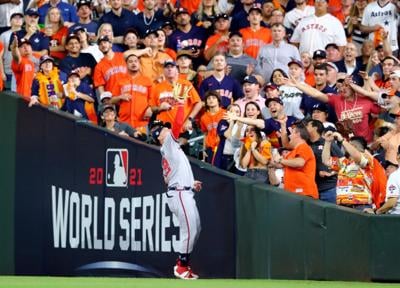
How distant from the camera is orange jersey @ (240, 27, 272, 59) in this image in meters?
20.5

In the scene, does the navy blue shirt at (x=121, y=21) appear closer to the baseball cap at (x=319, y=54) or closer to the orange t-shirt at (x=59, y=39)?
the orange t-shirt at (x=59, y=39)

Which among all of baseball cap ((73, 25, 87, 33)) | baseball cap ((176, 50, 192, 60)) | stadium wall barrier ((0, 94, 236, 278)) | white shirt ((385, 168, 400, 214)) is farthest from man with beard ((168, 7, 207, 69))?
white shirt ((385, 168, 400, 214))

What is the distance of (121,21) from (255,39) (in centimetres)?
229

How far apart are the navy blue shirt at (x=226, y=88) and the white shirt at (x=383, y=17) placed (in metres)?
2.42

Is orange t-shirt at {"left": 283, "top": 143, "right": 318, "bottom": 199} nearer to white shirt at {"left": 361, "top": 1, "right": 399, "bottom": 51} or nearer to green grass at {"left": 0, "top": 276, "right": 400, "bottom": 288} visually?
green grass at {"left": 0, "top": 276, "right": 400, "bottom": 288}

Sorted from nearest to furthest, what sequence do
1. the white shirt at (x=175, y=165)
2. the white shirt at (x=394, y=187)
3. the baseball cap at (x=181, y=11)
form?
the white shirt at (x=394, y=187) < the white shirt at (x=175, y=165) < the baseball cap at (x=181, y=11)

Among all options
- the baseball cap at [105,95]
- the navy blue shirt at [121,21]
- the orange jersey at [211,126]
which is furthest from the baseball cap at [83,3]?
the orange jersey at [211,126]

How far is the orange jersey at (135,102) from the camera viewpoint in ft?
63.1

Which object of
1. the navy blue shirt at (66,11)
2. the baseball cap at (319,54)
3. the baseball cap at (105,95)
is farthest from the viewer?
the navy blue shirt at (66,11)

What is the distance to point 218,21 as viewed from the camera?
2094 cm

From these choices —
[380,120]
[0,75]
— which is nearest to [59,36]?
[0,75]

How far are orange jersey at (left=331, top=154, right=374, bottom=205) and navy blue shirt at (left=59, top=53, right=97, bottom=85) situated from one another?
596 centimetres

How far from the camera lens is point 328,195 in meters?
16.2

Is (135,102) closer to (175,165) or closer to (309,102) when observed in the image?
(309,102)
